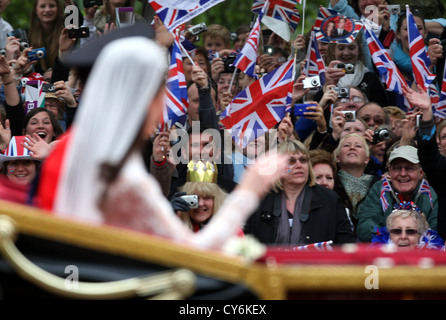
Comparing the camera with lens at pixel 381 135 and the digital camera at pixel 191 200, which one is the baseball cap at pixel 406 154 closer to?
the camera with lens at pixel 381 135

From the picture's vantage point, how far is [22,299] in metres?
3.49

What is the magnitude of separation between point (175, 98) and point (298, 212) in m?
2.23

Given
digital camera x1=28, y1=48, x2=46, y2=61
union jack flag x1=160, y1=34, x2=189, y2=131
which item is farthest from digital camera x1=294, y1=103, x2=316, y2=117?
digital camera x1=28, y1=48, x2=46, y2=61

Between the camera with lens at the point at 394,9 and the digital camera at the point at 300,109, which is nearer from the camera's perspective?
the digital camera at the point at 300,109

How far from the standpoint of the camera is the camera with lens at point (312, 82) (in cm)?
1045

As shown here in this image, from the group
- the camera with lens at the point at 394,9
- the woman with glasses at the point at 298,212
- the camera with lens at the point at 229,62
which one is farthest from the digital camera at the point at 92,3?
the woman with glasses at the point at 298,212

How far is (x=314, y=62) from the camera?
1101 cm

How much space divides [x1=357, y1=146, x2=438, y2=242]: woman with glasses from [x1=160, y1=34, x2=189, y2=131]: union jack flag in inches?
84.9

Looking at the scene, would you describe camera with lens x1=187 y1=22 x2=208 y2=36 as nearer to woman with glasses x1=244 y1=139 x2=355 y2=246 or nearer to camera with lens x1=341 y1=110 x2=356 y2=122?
camera with lens x1=341 y1=110 x2=356 y2=122

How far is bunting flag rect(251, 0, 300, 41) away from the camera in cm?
1083

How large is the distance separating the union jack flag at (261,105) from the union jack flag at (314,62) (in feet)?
3.61

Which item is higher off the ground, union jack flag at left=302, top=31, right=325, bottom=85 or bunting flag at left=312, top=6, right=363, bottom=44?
bunting flag at left=312, top=6, right=363, bottom=44

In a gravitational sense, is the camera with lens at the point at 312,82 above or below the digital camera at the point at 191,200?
above

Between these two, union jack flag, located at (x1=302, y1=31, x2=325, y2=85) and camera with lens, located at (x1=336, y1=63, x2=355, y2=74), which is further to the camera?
union jack flag, located at (x1=302, y1=31, x2=325, y2=85)
